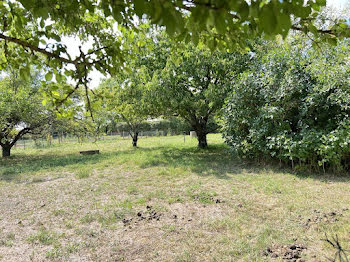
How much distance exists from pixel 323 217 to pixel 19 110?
11395 millimetres

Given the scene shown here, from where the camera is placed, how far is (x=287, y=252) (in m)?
2.38

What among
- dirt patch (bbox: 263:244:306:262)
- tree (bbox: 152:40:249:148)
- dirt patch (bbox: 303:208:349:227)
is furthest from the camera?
tree (bbox: 152:40:249:148)

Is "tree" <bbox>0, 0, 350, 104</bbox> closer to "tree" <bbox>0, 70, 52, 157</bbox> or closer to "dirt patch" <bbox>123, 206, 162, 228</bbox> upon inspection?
"dirt patch" <bbox>123, 206, 162, 228</bbox>

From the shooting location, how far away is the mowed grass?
100 inches

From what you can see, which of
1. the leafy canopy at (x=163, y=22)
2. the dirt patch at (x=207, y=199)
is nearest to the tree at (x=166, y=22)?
the leafy canopy at (x=163, y=22)

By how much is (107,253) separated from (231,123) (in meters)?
5.73

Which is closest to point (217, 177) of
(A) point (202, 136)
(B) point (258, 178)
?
(B) point (258, 178)

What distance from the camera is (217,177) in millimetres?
5879

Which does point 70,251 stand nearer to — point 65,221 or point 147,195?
point 65,221

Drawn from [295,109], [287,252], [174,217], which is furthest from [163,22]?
[295,109]

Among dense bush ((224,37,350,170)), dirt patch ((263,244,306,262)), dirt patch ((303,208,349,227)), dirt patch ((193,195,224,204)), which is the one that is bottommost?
dirt patch ((263,244,306,262))

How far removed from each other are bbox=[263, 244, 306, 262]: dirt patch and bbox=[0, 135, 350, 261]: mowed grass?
3 cm

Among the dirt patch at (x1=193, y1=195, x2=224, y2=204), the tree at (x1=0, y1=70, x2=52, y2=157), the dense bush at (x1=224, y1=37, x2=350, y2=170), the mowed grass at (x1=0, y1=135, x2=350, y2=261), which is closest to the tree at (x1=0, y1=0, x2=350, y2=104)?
the mowed grass at (x1=0, y1=135, x2=350, y2=261)

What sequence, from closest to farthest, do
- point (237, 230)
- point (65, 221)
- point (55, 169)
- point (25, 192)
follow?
point (237, 230), point (65, 221), point (25, 192), point (55, 169)
